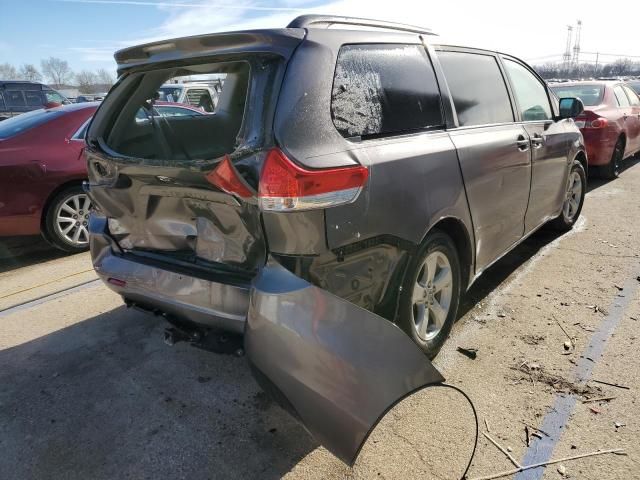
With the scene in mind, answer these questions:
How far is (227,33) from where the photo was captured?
219cm

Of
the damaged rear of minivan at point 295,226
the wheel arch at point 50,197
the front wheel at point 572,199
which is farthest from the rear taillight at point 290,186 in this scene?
the wheel arch at point 50,197

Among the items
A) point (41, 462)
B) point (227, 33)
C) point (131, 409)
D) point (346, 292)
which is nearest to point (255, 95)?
point (227, 33)

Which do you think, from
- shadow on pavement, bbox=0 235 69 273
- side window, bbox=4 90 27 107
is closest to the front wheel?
shadow on pavement, bbox=0 235 69 273

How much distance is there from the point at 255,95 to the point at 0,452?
7.00 ft

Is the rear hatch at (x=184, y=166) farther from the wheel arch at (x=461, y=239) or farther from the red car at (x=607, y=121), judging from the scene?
the red car at (x=607, y=121)

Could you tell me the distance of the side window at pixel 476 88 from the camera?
3006mm

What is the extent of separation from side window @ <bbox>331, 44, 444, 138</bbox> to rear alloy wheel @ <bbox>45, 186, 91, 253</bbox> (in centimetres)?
384

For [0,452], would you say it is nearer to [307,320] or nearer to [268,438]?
[268,438]

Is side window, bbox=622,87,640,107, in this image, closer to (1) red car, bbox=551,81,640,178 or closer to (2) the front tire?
(1) red car, bbox=551,81,640,178

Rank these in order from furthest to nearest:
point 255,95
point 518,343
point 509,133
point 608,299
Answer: point 608,299 → point 509,133 → point 518,343 → point 255,95

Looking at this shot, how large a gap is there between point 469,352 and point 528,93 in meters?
2.38

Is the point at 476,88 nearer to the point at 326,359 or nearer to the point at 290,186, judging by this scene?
the point at 290,186

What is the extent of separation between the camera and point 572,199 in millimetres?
5312

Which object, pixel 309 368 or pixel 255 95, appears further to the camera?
pixel 255 95
